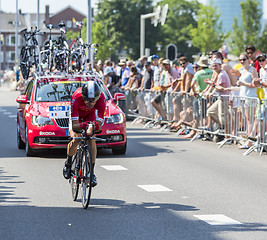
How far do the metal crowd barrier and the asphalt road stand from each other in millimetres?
497

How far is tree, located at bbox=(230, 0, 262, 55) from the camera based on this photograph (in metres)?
66.1

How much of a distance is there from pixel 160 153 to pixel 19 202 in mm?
6262

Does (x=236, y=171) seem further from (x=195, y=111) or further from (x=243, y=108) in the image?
(x=195, y=111)

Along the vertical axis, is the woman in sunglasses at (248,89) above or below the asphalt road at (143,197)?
above

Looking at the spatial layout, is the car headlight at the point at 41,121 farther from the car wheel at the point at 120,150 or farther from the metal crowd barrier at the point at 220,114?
the metal crowd barrier at the point at 220,114

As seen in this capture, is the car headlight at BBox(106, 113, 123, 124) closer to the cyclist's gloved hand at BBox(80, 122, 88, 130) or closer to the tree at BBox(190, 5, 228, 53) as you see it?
the cyclist's gloved hand at BBox(80, 122, 88, 130)

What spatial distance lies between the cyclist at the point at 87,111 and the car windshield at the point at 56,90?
18.2ft

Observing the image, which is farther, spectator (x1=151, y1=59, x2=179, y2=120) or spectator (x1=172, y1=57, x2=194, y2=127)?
spectator (x1=151, y1=59, x2=179, y2=120)

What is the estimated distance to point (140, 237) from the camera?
23.3ft

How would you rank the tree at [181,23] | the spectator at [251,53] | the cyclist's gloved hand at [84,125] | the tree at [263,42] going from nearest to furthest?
the cyclist's gloved hand at [84,125], the spectator at [251,53], the tree at [263,42], the tree at [181,23]

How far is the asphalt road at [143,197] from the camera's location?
7.45 meters

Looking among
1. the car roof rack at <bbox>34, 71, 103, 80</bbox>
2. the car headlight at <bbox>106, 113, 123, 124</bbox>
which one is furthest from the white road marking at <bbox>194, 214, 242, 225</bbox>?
the car roof rack at <bbox>34, 71, 103, 80</bbox>

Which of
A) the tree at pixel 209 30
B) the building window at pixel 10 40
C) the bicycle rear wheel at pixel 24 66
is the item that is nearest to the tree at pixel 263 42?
the tree at pixel 209 30

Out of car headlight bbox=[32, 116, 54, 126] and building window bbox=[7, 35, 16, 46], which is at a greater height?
building window bbox=[7, 35, 16, 46]
